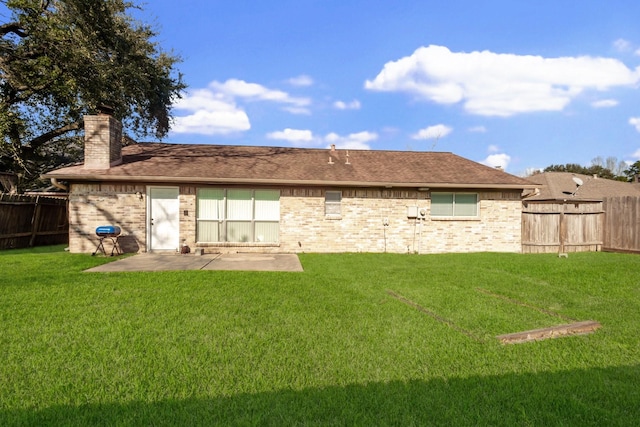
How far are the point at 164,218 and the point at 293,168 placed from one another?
467cm

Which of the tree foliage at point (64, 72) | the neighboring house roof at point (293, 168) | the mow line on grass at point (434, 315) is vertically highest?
the tree foliage at point (64, 72)

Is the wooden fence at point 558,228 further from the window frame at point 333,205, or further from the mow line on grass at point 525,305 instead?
the mow line on grass at point 525,305

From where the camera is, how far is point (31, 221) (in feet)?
44.8

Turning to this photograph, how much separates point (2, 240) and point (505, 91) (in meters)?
24.4

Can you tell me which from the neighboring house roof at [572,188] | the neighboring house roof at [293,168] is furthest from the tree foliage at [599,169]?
the neighboring house roof at [293,168]

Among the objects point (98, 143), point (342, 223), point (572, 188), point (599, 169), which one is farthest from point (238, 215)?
point (599, 169)

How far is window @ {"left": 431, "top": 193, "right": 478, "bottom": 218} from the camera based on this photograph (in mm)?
12883

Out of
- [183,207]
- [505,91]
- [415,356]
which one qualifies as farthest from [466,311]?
[505,91]

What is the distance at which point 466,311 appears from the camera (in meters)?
5.45

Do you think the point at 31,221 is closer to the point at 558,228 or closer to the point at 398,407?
the point at 398,407

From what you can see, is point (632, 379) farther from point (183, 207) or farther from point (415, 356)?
point (183, 207)

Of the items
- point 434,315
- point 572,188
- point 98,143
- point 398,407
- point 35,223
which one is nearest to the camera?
point 398,407

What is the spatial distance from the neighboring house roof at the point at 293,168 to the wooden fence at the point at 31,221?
300cm

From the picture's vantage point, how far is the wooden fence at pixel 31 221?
12.5 metres
